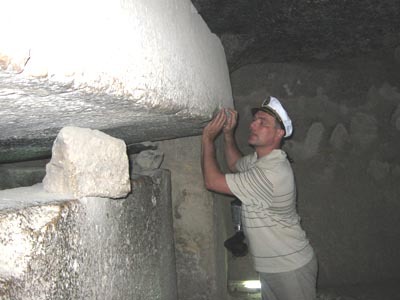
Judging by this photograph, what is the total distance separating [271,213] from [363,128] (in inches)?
44.1

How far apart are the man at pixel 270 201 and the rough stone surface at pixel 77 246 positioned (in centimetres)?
39

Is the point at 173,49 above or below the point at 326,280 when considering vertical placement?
above

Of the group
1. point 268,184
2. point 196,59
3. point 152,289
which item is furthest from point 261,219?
point 196,59

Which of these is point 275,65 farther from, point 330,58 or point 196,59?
point 196,59

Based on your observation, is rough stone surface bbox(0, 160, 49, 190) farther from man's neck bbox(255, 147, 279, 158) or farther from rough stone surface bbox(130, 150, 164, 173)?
man's neck bbox(255, 147, 279, 158)

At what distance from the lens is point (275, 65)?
7.96ft

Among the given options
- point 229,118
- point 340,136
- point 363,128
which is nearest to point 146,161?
point 229,118

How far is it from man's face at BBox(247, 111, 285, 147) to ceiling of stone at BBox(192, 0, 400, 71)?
16.5 inches

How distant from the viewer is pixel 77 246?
83 cm

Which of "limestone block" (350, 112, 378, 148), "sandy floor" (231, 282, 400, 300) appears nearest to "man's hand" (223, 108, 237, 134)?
"limestone block" (350, 112, 378, 148)

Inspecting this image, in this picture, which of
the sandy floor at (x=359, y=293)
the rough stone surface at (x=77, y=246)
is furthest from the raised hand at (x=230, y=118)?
the sandy floor at (x=359, y=293)

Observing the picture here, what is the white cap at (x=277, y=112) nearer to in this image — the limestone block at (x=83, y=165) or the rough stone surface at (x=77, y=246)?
the rough stone surface at (x=77, y=246)

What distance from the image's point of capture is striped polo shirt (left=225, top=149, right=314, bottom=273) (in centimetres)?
166

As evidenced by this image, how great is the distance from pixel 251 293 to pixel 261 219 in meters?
0.90
